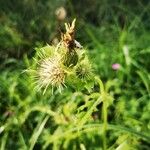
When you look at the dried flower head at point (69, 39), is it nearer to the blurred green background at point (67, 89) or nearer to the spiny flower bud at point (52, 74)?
the spiny flower bud at point (52, 74)

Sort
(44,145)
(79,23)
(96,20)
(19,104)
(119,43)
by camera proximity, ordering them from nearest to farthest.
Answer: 1. (44,145)
2. (19,104)
3. (119,43)
4. (79,23)
5. (96,20)

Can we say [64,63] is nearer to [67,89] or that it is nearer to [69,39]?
[69,39]

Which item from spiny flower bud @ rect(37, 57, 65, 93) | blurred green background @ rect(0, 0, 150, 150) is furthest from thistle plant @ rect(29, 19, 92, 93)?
blurred green background @ rect(0, 0, 150, 150)

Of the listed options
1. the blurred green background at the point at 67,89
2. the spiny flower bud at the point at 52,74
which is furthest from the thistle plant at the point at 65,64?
the blurred green background at the point at 67,89

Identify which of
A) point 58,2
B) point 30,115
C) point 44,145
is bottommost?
point 44,145

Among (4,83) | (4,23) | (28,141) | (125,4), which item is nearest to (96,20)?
(125,4)

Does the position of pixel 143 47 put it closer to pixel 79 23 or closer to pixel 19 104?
pixel 79 23

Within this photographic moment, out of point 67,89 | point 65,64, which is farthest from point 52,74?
point 67,89
